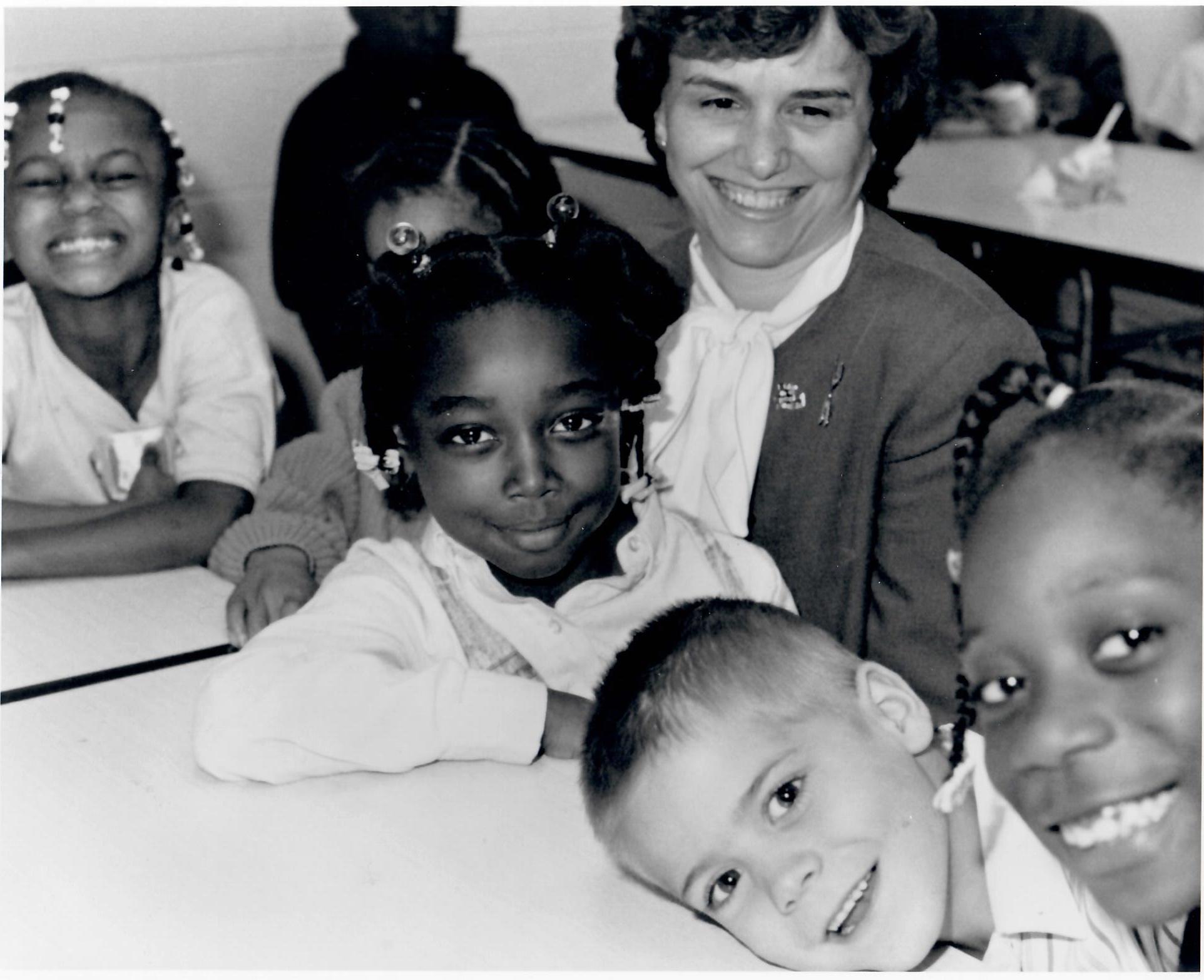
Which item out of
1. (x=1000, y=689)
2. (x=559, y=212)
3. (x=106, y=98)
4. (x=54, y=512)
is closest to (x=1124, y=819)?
(x=1000, y=689)

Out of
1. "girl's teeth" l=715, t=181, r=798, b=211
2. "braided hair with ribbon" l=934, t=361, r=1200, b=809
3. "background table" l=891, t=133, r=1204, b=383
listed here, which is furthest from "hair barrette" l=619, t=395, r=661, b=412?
"background table" l=891, t=133, r=1204, b=383

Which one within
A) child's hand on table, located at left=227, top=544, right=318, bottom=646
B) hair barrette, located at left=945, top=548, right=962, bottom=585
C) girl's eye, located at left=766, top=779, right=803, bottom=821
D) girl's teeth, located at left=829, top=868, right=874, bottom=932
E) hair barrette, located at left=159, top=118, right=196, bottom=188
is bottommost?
child's hand on table, located at left=227, top=544, right=318, bottom=646

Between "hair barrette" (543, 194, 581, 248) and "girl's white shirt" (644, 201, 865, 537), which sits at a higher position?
"hair barrette" (543, 194, 581, 248)

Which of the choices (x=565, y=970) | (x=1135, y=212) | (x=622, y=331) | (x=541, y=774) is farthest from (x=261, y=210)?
(x=565, y=970)

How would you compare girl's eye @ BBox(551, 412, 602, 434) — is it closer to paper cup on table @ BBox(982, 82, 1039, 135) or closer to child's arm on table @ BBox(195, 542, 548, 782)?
child's arm on table @ BBox(195, 542, 548, 782)

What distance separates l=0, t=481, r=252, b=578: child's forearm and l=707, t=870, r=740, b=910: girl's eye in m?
0.82

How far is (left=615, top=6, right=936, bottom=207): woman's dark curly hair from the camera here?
133 centimetres

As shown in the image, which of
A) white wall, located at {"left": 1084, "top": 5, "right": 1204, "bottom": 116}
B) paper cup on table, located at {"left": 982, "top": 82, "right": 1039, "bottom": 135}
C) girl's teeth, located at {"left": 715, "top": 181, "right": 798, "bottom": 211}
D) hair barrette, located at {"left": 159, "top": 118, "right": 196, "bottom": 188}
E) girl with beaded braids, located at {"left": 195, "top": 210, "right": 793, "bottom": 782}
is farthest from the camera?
white wall, located at {"left": 1084, "top": 5, "right": 1204, "bottom": 116}

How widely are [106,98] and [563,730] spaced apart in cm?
107

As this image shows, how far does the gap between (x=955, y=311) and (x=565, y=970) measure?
0.75 meters

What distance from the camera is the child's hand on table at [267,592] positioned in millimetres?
1325

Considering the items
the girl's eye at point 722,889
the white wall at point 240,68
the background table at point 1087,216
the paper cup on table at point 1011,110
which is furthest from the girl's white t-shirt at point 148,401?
the paper cup on table at point 1011,110

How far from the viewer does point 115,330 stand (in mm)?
1753

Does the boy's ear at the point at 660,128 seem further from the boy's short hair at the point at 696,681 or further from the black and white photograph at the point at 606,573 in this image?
the boy's short hair at the point at 696,681
